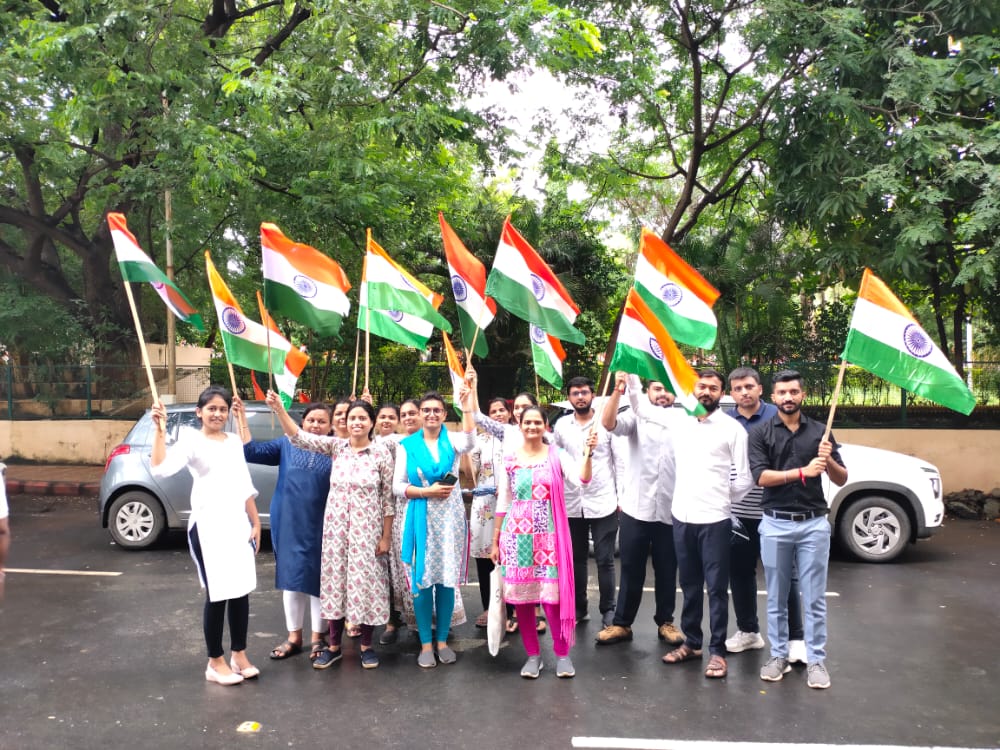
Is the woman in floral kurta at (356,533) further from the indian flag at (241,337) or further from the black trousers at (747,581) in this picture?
the black trousers at (747,581)

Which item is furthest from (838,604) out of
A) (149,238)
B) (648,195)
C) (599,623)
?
(149,238)

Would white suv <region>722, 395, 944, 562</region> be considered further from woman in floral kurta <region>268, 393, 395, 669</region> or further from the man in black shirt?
woman in floral kurta <region>268, 393, 395, 669</region>

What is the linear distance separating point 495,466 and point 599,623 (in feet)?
4.70

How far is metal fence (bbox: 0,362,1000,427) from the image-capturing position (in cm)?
1218

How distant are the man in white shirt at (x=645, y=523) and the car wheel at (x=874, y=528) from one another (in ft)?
10.7

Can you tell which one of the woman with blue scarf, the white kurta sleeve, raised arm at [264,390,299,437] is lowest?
the woman with blue scarf

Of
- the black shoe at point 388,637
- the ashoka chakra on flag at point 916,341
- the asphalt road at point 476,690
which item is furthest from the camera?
the black shoe at point 388,637

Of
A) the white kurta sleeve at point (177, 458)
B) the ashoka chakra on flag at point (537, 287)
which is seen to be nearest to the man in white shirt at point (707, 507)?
the ashoka chakra on flag at point (537, 287)

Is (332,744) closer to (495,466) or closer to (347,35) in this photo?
(495,466)

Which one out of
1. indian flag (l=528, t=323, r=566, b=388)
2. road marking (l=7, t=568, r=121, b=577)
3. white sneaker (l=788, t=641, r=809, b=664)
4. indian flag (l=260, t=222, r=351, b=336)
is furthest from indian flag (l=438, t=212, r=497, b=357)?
road marking (l=7, t=568, r=121, b=577)

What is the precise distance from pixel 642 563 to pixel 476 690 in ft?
4.88

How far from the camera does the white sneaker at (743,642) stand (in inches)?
222

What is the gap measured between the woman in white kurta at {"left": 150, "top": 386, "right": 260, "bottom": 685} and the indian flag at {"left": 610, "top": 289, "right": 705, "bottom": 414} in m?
2.38

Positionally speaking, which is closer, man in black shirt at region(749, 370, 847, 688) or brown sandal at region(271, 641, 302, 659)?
man in black shirt at region(749, 370, 847, 688)
